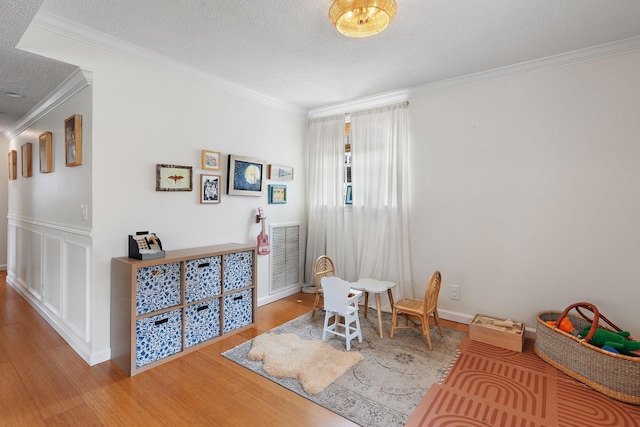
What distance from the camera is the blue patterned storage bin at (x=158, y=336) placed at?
2.31m

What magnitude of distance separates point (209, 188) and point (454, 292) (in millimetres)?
2849

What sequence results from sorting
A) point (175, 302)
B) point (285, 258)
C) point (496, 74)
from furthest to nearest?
point (285, 258)
point (496, 74)
point (175, 302)

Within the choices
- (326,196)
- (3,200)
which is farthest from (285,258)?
(3,200)

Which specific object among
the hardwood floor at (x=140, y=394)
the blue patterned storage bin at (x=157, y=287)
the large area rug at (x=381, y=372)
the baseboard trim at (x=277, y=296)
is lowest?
the hardwood floor at (x=140, y=394)

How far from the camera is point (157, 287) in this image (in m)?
2.42

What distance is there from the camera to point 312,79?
319 centimetres

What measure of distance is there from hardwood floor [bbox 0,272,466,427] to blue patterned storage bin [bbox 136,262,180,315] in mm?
480

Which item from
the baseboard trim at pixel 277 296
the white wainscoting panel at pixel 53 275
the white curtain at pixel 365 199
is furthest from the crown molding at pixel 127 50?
the baseboard trim at pixel 277 296

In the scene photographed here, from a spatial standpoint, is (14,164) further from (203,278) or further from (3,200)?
(203,278)

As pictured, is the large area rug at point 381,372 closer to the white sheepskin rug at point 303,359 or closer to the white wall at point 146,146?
the white sheepskin rug at point 303,359

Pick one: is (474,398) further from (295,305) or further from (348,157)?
(348,157)

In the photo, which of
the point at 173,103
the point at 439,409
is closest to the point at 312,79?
the point at 173,103

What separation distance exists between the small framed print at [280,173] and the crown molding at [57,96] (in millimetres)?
1977

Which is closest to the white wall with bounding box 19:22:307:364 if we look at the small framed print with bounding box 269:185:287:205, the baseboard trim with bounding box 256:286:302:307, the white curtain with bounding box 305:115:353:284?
the small framed print with bounding box 269:185:287:205
